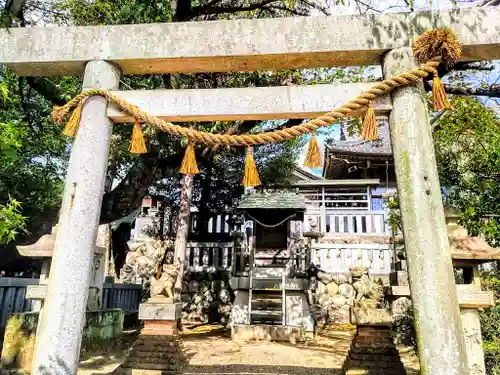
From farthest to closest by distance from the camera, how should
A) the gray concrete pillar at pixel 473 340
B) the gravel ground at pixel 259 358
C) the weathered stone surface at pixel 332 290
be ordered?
1. the weathered stone surface at pixel 332 290
2. the gravel ground at pixel 259 358
3. the gray concrete pillar at pixel 473 340

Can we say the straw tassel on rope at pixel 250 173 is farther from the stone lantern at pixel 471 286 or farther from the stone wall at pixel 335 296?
the stone wall at pixel 335 296

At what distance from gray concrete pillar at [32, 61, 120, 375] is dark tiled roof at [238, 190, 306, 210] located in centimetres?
831

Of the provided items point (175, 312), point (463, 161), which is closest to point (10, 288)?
point (175, 312)

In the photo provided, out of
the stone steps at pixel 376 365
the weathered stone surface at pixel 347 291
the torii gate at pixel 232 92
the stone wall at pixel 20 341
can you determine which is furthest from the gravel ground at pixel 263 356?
the torii gate at pixel 232 92

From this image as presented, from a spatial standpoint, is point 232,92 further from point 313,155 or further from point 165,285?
point 165,285

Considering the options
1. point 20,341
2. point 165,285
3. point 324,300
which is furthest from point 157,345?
point 324,300

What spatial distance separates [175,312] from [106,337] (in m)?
3.17

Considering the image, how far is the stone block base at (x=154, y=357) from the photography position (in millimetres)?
4883

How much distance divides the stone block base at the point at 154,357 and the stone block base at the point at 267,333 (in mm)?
4068

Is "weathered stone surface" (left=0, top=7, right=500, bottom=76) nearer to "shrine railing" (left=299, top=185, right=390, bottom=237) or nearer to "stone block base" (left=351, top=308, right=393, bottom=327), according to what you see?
"stone block base" (left=351, top=308, right=393, bottom=327)

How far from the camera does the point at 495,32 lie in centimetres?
321

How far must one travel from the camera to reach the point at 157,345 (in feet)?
16.5

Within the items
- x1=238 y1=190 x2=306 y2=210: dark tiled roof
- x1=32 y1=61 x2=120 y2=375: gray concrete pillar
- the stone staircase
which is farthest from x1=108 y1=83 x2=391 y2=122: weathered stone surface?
x1=238 y1=190 x2=306 y2=210: dark tiled roof

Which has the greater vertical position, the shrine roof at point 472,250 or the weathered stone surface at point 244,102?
the weathered stone surface at point 244,102
